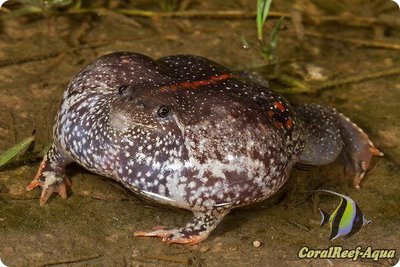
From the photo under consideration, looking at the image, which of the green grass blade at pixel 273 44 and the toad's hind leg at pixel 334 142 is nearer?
the toad's hind leg at pixel 334 142

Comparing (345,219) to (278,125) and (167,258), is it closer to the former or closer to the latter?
(278,125)

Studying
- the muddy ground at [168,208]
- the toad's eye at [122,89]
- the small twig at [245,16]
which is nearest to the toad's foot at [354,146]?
the muddy ground at [168,208]

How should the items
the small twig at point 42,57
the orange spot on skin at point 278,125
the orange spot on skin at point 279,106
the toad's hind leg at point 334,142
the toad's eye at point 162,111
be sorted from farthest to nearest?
the small twig at point 42,57, the toad's hind leg at point 334,142, the orange spot on skin at point 279,106, the orange spot on skin at point 278,125, the toad's eye at point 162,111

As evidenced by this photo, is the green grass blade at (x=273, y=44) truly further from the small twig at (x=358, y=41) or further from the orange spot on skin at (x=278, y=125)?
the orange spot on skin at (x=278, y=125)

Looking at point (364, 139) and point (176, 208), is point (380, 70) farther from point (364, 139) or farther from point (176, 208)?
Answer: point (176, 208)

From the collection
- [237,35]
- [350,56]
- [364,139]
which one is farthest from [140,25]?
[364,139]

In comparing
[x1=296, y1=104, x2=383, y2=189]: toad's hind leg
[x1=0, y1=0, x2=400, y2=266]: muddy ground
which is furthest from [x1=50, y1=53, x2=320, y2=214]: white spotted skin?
[x1=296, y1=104, x2=383, y2=189]: toad's hind leg
